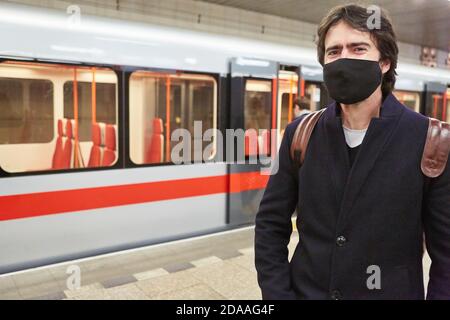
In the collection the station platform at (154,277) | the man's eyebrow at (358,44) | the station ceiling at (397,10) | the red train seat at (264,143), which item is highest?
the station ceiling at (397,10)

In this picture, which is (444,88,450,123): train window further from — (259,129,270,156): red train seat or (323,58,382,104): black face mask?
(323,58,382,104): black face mask

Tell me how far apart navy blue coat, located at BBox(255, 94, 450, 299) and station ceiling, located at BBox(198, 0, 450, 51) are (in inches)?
301

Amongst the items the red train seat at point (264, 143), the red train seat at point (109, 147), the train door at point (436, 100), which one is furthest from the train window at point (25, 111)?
the train door at point (436, 100)

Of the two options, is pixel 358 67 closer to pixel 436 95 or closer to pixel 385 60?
pixel 385 60

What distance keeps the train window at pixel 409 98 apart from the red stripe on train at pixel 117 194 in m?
3.64

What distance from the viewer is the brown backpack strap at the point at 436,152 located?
51.5 inches

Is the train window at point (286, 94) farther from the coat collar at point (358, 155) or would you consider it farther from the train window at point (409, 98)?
the coat collar at point (358, 155)

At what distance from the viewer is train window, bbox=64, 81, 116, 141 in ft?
14.2

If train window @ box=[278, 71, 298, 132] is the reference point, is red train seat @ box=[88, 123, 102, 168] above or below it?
below

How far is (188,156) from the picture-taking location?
17.0 feet

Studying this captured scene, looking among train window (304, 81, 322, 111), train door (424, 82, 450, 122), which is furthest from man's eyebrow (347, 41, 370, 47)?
train door (424, 82, 450, 122)

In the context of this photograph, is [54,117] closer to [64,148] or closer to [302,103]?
[64,148]

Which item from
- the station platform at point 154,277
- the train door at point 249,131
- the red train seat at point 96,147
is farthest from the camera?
the train door at point 249,131

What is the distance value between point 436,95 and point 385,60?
806 cm
